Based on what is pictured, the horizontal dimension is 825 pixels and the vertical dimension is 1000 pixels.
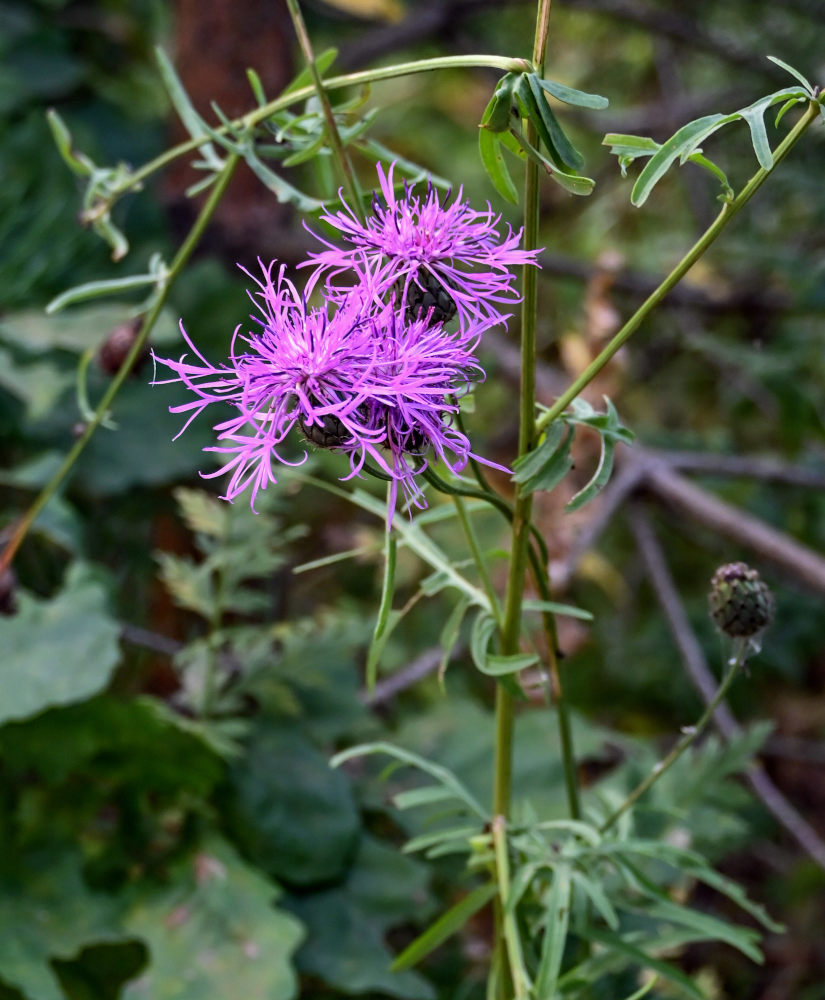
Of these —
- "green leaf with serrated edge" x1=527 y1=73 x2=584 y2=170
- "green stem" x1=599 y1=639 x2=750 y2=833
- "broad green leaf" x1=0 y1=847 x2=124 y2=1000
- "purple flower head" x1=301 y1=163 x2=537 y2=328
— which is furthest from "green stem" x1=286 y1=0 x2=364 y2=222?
"broad green leaf" x1=0 y1=847 x2=124 y2=1000

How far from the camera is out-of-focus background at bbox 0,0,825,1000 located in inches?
49.1

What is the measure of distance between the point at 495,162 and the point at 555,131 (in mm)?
54

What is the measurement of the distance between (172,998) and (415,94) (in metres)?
2.45

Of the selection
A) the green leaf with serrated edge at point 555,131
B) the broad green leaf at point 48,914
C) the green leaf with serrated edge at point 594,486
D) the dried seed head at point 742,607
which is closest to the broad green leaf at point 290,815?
the broad green leaf at point 48,914

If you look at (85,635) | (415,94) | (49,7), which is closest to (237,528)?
(85,635)

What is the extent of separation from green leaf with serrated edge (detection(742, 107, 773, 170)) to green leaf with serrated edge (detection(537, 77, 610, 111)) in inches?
3.3

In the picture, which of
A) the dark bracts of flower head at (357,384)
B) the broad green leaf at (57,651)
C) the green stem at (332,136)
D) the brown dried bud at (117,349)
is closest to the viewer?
the dark bracts of flower head at (357,384)

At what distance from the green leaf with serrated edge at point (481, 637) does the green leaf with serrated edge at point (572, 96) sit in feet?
1.10

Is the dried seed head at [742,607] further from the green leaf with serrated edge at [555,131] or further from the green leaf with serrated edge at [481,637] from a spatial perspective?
the green leaf with serrated edge at [555,131]

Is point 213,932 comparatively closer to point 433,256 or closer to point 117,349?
point 117,349

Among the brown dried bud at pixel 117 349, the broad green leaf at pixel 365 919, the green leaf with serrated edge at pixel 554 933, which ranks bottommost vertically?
the broad green leaf at pixel 365 919

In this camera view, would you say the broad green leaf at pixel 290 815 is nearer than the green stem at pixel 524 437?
No

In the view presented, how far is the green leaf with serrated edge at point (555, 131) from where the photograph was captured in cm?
55

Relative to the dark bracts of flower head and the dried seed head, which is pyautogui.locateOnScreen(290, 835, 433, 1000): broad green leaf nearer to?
the dried seed head
